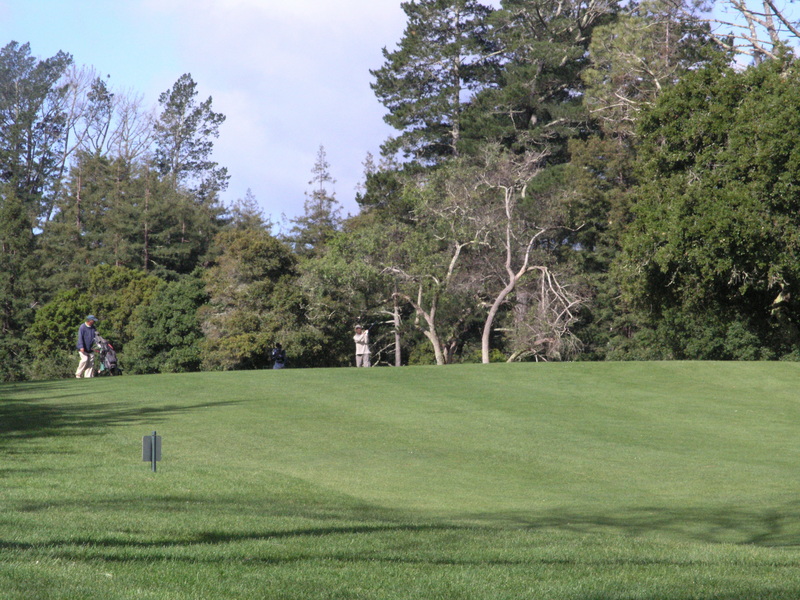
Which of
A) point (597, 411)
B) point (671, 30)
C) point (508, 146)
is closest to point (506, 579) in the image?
point (597, 411)

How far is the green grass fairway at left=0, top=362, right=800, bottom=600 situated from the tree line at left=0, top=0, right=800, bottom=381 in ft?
28.6

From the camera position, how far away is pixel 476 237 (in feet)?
154

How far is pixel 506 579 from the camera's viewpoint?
260 inches

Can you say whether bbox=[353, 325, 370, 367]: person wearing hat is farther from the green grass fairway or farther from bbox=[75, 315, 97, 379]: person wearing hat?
bbox=[75, 315, 97, 379]: person wearing hat

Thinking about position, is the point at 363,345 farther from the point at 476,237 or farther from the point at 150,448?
the point at 150,448

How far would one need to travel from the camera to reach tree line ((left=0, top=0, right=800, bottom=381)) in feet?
92.7

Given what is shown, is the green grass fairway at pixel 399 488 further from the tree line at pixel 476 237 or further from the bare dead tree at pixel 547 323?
the bare dead tree at pixel 547 323

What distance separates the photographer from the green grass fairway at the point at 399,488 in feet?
21.3

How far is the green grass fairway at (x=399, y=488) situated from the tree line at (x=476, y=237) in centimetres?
872

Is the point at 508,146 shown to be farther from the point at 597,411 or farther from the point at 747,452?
the point at 747,452

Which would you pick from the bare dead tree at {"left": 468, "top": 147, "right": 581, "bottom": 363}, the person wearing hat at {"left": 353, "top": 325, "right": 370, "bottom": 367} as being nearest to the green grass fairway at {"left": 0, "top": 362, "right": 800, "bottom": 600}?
the person wearing hat at {"left": 353, "top": 325, "right": 370, "bottom": 367}

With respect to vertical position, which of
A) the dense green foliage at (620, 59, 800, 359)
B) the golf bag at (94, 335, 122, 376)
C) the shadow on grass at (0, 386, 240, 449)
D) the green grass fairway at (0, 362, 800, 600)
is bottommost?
the green grass fairway at (0, 362, 800, 600)

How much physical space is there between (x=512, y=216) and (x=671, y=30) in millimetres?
12467

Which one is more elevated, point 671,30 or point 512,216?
point 671,30
